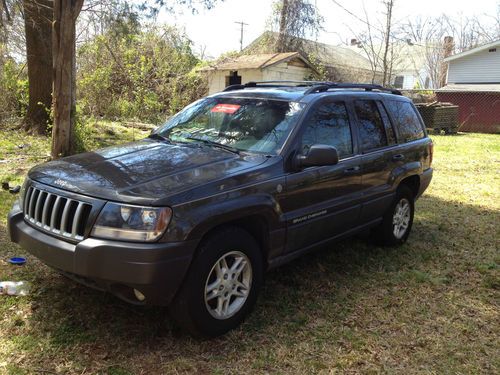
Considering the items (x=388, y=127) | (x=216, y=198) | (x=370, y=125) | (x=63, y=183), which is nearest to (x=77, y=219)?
(x=63, y=183)

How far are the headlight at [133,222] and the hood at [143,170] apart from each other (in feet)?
0.22

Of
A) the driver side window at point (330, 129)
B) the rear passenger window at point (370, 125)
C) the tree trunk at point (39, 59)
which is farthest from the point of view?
the tree trunk at point (39, 59)

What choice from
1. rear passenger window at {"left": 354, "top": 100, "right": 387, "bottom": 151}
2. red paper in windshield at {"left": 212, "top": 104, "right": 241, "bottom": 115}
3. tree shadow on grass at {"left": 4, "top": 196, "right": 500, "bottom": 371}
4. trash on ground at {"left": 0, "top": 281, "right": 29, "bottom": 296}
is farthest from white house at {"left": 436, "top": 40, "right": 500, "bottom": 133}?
trash on ground at {"left": 0, "top": 281, "right": 29, "bottom": 296}

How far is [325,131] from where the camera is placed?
4203 mm

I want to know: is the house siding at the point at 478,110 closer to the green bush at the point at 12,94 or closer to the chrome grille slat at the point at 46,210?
the green bush at the point at 12,94

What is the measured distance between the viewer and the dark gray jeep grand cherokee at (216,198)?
2840mm

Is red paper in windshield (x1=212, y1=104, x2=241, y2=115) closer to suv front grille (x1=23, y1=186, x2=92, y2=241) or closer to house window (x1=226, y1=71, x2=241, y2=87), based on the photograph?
suv front grille (x1=23, y1=186, x2=92, y2=241)

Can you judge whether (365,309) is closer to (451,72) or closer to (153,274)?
(153,274)

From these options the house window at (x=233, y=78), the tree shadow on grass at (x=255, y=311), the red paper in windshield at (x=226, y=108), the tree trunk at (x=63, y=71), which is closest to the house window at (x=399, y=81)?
the house window at (x=233, y=78)

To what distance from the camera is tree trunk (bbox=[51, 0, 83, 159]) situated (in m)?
7.36

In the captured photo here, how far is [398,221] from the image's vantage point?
5.48 m

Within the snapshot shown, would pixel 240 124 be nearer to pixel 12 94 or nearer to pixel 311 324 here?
pixel 311 324

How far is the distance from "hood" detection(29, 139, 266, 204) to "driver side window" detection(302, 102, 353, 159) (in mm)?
613

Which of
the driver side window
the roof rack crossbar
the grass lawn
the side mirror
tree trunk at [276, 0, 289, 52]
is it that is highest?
tree trunk at [276, 0, 289, 52]
